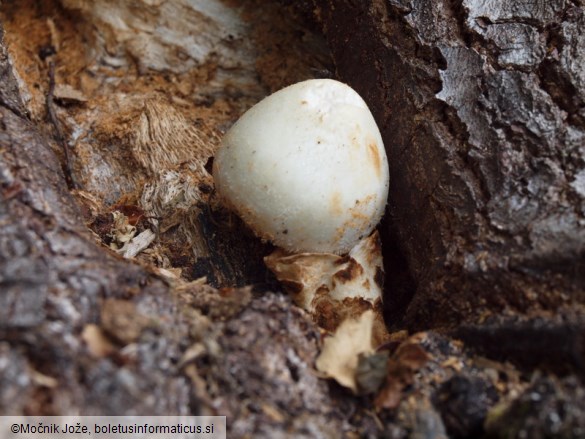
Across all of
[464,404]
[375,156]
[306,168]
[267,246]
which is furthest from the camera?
[267,246]

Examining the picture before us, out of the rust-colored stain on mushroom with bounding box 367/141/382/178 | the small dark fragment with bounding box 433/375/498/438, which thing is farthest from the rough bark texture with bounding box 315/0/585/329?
the small dark fragment with bounding box 433/375/498/438

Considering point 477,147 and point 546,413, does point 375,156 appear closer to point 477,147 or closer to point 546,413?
point 477,147

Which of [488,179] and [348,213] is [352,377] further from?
[488,179]

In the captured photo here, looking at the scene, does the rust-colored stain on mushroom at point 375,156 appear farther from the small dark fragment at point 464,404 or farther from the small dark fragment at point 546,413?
the small dark fragment at point 546,413

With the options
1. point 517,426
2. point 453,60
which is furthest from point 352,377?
point 453,60

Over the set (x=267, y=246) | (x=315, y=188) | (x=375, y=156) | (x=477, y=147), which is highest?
(x=477, y=147)

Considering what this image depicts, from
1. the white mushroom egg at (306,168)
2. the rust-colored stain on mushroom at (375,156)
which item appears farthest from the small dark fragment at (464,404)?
the rust-colored stain on mushroom at (375,156)

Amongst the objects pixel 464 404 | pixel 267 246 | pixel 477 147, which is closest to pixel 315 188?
pixel 267 246
